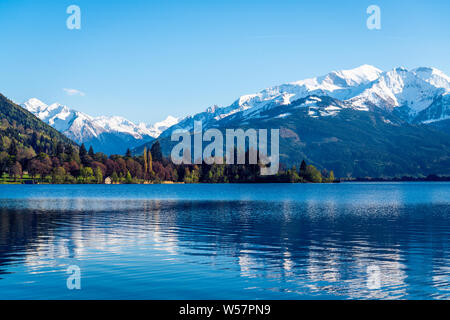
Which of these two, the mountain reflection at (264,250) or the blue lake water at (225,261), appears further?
the mountain reflection at (264,250)

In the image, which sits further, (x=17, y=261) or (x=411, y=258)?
(x=411, y=258)

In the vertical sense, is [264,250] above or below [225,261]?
below

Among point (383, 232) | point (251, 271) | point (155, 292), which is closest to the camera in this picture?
point (155, 292)

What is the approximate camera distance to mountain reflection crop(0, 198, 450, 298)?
35.9m

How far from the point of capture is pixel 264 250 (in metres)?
51.2

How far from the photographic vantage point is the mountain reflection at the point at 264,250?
118 feet

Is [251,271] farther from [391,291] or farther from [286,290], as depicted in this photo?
[391,291]

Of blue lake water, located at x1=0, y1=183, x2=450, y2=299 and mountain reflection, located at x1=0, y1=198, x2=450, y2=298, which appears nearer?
blue lake water, located at x1=0, y1=183, x2=450, y2=299

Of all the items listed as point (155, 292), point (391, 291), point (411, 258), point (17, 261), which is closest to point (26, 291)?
point (155, 292)

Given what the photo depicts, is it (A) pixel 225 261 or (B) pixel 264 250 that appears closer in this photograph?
(A) pixel 225 261
